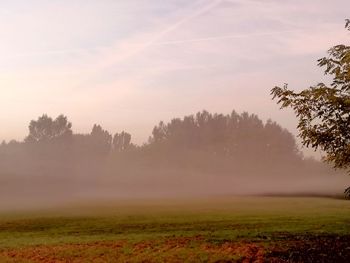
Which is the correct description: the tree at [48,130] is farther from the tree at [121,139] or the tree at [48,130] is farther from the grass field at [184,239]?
the grass field at [184,239]

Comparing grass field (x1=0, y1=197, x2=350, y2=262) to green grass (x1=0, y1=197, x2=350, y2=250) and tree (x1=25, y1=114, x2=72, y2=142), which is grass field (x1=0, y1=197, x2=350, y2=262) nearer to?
green grass (x1=0, y1=197, x2=350, y2=250)

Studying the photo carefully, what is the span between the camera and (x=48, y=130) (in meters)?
147

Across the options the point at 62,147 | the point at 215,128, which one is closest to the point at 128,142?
the point at 215,128

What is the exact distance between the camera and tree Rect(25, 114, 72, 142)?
145875 millimetres

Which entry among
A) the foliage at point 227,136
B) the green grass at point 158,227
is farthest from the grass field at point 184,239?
the foliage at point 227,136

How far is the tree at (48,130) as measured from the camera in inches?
5743

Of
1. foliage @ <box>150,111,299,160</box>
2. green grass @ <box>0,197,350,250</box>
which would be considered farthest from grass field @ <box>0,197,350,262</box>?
foliage @ <box>150,111,299,160</box>

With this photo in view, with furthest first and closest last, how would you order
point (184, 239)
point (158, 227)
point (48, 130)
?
1. point (48, 130)
2. point (158, 227)
3. point (184, 239)

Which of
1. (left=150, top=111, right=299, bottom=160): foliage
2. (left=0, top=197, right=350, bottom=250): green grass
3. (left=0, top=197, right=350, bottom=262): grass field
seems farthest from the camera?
(left=150, top=111, right=299, bottom=160): foliage

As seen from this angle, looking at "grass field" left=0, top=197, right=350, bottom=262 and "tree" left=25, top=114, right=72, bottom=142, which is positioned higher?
"tree" left=25, top=114, right=72, bottom=142

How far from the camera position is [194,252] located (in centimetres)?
1948

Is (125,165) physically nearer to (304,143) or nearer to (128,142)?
(128,142)

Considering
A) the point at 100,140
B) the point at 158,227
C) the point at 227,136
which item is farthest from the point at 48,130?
the point at 158,227

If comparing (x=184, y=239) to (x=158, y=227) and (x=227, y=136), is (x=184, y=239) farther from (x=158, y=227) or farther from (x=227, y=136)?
(x=227, y=136)
